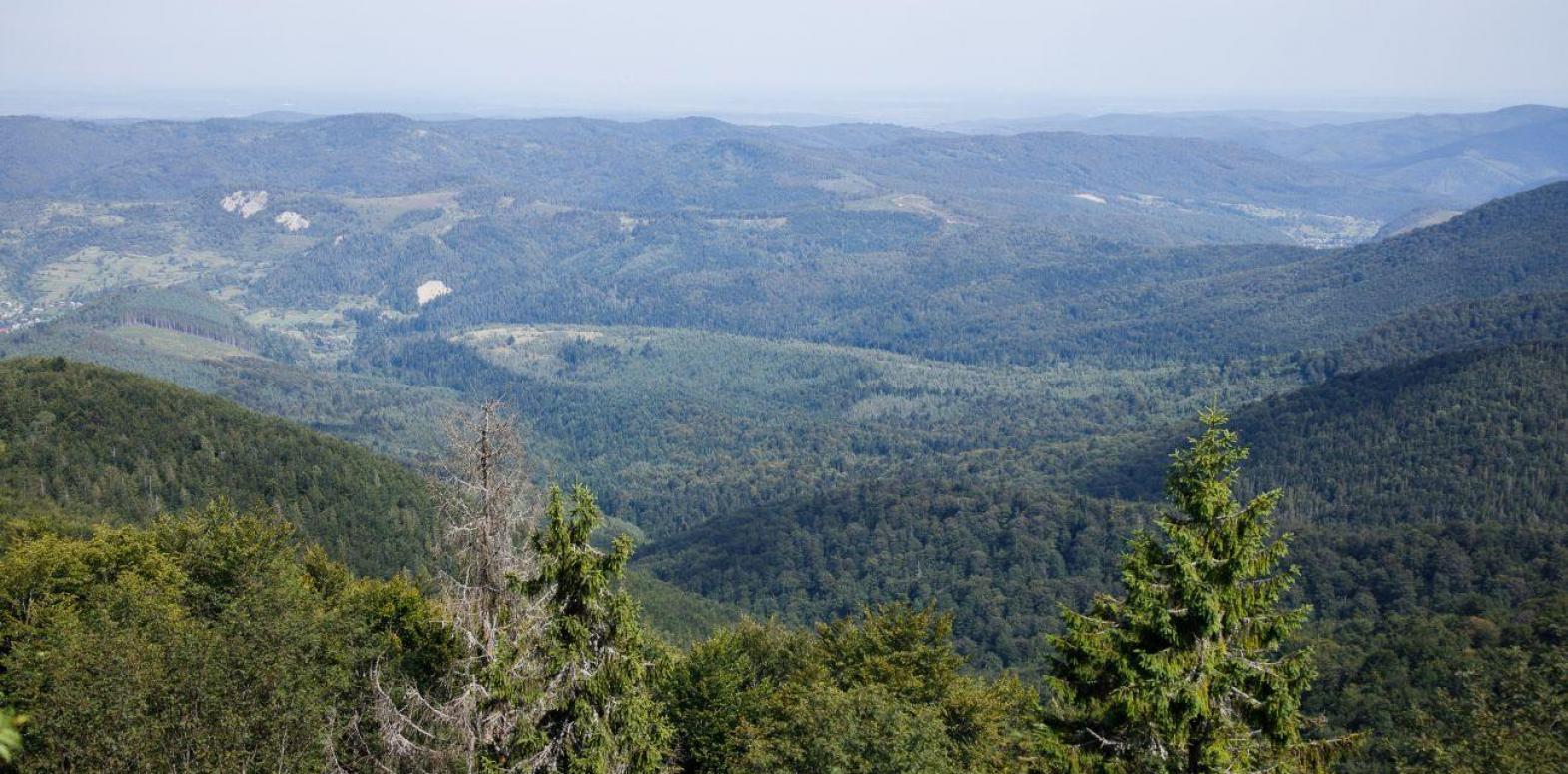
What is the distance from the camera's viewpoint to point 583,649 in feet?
81.8

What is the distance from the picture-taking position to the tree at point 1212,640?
787 inches

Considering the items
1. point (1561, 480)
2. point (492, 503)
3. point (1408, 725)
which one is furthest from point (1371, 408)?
point (492, 503)

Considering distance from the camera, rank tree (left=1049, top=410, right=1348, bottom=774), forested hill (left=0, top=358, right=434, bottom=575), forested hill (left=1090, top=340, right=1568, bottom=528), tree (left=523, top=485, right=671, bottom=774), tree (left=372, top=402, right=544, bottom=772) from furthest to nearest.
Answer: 1. forested hill (left=1090, top=340, right=1568, bottom=528)
2. forested hill (left=0, top=358, right=434, bottom=575)
3. tree (left=523, top=485, right=671, bottom=774)
4. tree (left=372, top=402, right=544, bottom=772)
5. tree (left=1049, top=410, right=1348, bottom=774)

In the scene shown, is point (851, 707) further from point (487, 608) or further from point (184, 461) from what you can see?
point (184, 461)

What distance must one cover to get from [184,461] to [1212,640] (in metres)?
136

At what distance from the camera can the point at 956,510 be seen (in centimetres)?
16300

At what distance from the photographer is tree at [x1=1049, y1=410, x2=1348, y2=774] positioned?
65.6ft

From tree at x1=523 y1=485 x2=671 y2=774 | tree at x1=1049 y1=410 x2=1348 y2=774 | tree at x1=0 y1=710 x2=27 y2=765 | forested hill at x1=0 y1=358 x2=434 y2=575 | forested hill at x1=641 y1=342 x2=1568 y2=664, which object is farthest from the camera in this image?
forested hill at x1=641 y1=342 x2=1568 y2=664

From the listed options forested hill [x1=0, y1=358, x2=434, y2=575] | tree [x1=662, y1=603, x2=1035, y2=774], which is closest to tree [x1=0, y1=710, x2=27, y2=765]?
tree [x1=662, y1=603, x2=1035, y2=774]

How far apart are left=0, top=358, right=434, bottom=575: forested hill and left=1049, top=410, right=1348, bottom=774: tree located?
111352 mm

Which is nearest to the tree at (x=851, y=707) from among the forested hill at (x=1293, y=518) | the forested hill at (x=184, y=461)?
the forested hill at (x=1293, y=518)

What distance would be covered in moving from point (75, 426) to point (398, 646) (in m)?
112

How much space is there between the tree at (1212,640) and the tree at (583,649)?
11.5 metres

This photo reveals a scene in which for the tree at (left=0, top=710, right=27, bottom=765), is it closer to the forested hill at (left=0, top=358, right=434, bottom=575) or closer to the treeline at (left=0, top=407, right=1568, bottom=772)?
the treeline at (left=0, top=407, right=1568, bottom=772)
